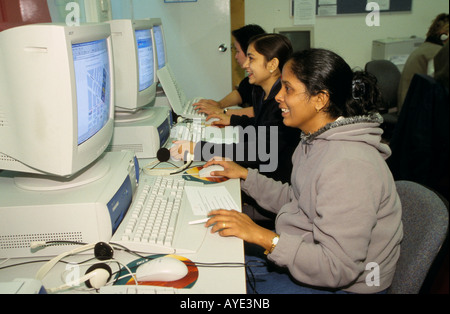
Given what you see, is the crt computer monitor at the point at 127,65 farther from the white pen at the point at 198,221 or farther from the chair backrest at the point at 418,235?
the chair backrest at the point at 418,235

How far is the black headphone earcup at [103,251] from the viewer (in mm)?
898

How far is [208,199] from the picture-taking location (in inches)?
47.5

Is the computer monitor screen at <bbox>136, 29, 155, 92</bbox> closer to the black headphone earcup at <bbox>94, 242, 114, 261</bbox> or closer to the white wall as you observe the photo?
the black headphone earcup at <bbox>94, 242, 114, 261</bbox>

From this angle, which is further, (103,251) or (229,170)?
(229,170)

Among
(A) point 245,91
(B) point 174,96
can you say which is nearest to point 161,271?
(B) point 174,96

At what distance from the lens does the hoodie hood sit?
0.98 meters

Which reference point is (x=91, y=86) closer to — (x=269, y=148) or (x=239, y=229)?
(x=239, y=229)

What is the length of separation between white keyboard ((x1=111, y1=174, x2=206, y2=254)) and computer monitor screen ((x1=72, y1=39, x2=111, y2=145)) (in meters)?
0.25

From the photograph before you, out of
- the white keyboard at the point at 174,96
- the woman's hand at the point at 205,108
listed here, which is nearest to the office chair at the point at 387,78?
the woman's hand at the point at 205,108

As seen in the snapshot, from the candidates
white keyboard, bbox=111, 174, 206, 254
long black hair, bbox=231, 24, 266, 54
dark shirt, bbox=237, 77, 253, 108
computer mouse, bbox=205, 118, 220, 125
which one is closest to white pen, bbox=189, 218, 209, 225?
white keyboard, bbox=111, 174, 206, 254

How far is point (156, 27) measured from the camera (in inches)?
79.4

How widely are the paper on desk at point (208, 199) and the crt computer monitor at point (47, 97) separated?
358 millimetres

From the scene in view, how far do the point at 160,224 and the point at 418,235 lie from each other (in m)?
0.68

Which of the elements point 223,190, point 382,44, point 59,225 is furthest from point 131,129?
point 382,44
